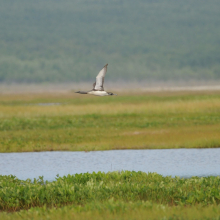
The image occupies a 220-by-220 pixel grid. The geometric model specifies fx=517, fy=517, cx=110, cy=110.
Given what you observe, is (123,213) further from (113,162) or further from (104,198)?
(113,162)

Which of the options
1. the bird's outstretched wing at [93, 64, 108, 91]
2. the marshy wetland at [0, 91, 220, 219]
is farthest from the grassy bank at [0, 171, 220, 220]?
the bird's outstretched wing at [93, 64, 108, 91]

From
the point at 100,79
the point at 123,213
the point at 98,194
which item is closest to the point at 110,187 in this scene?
the point at 98,194

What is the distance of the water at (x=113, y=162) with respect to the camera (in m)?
20.4

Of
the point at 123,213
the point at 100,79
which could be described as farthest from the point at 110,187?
the point at 100,79

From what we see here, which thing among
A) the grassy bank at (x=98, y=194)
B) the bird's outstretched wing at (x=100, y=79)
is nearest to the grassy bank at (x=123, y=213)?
the grassy bank at (x=98, y=194)

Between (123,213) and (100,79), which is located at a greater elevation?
(100,79)

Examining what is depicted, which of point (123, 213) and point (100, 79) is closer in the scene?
Result: point (123, 213)

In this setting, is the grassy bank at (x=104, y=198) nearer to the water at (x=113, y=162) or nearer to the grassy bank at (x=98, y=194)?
the grassy bank at (x=98, y=194)

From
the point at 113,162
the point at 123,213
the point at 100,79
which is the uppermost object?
the point at 100,79

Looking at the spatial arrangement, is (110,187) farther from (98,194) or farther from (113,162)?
(113,162)

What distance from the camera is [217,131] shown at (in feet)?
110

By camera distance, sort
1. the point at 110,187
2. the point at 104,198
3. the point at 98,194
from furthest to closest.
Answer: the point at 110,187, the point at 98,194, the point at 104,198

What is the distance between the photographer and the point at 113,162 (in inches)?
907

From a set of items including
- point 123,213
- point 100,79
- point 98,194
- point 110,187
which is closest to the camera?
point 123,213
